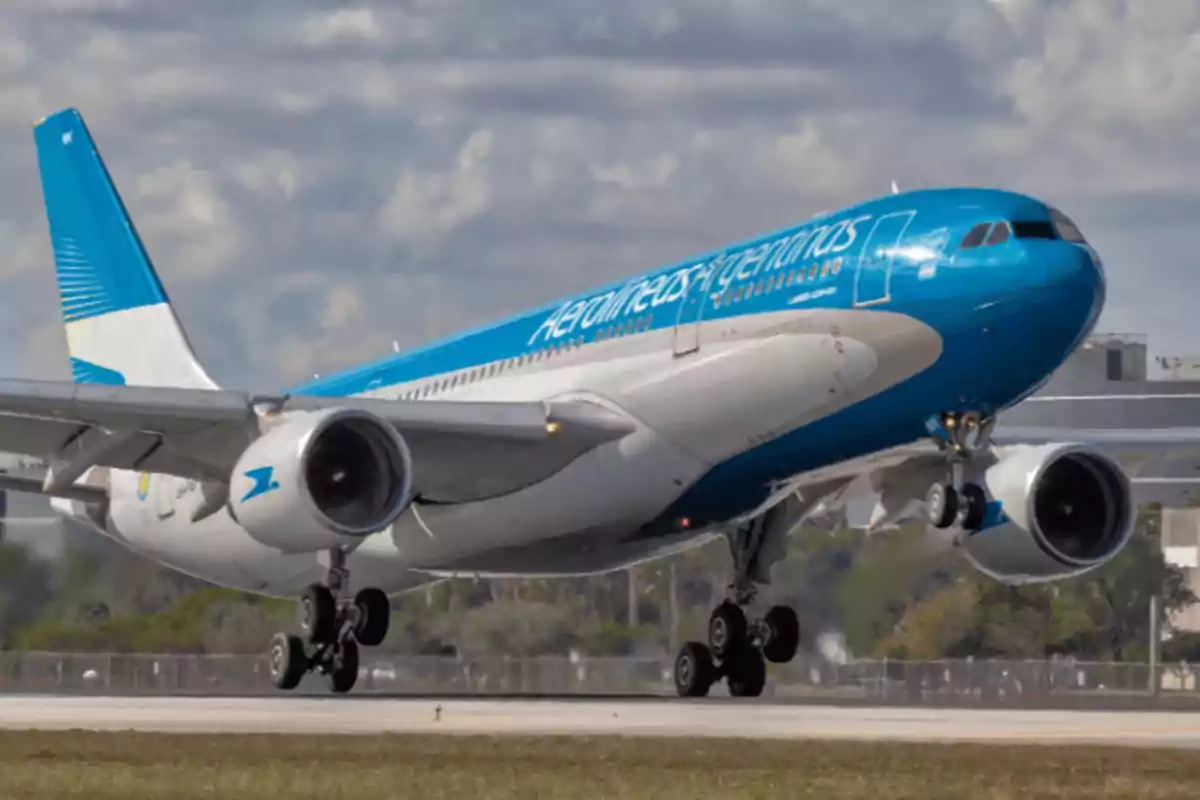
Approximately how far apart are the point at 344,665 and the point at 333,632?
73 cm

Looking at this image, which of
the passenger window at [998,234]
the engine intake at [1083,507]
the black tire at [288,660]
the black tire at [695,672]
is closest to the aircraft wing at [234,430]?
the black tire at [288,660]

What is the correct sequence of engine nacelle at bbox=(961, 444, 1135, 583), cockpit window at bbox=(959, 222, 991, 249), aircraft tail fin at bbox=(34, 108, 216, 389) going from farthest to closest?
aircraft tail fin at bbox=(34, 108, 216, 389) < engine nacelle at bbox=(961, 444, 1135, 583) < cockpit window at bbox=(959, 222, 991, 249)

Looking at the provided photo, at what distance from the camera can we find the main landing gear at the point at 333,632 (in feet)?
130

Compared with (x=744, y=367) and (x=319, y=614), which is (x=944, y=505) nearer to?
(x=744, y=367)

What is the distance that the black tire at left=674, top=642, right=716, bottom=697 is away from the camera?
4347 centimetres

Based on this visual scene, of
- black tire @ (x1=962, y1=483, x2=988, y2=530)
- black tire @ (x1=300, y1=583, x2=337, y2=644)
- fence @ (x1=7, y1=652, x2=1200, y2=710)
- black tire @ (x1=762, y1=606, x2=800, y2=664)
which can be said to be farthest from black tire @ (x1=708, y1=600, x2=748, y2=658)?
black tire @ (x1=962, y1=483, x2=988, y2=530)

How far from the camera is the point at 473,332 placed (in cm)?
4525

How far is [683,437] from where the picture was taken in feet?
124

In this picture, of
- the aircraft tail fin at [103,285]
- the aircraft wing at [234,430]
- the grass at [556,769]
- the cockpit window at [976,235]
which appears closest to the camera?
the grass at [556,769]

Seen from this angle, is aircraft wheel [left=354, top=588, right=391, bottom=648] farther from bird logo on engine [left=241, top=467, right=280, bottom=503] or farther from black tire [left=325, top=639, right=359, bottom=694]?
bird logo on engine [left=241, top=467, right=280, bottom=503]

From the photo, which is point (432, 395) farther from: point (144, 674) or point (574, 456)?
point (144, 674)

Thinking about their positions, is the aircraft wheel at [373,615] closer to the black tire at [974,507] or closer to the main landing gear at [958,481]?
the main landing gear at [958,481]

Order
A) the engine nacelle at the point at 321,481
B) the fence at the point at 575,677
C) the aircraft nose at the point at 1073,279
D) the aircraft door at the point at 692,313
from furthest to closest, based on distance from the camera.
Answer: the fence at the point at 575,677 < the aircraft door at the point at 692,313 < the engine nacelle at the point at 321,481 < the aircraft nose at the point at 1073,279

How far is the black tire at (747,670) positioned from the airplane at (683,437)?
0.04 m
